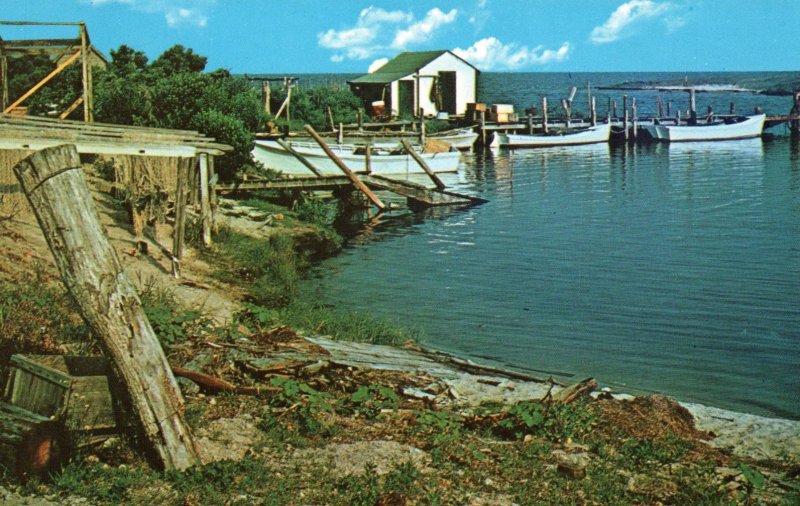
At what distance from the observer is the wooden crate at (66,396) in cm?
775

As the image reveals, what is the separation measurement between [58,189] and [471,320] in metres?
11.7

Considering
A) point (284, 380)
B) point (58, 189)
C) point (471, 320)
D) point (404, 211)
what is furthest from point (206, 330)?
point (404, 211)

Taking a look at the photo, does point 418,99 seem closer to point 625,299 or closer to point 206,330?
point 625,299

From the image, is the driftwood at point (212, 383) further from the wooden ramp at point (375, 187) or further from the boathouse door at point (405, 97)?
the boathouse door at point (405, 97)

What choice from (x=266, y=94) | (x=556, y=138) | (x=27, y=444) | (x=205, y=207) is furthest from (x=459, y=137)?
(x=27, y=444)

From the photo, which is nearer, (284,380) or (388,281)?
(284,380)

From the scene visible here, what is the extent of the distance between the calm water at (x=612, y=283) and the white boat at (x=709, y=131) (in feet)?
83.8

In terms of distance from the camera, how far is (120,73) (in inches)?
1543

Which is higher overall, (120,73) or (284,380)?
(120,73)

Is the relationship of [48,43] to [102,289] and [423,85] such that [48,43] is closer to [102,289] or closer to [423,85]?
[102,289]

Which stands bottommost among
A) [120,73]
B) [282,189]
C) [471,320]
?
[471,320]

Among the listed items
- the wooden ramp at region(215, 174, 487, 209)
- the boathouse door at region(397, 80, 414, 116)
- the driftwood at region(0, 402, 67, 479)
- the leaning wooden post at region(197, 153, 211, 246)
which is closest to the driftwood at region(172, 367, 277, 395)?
the driftwood at region(0, 402, 67, 479)

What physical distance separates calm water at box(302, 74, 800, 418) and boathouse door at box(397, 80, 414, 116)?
21.0m

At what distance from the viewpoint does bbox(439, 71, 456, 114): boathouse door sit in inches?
2484
